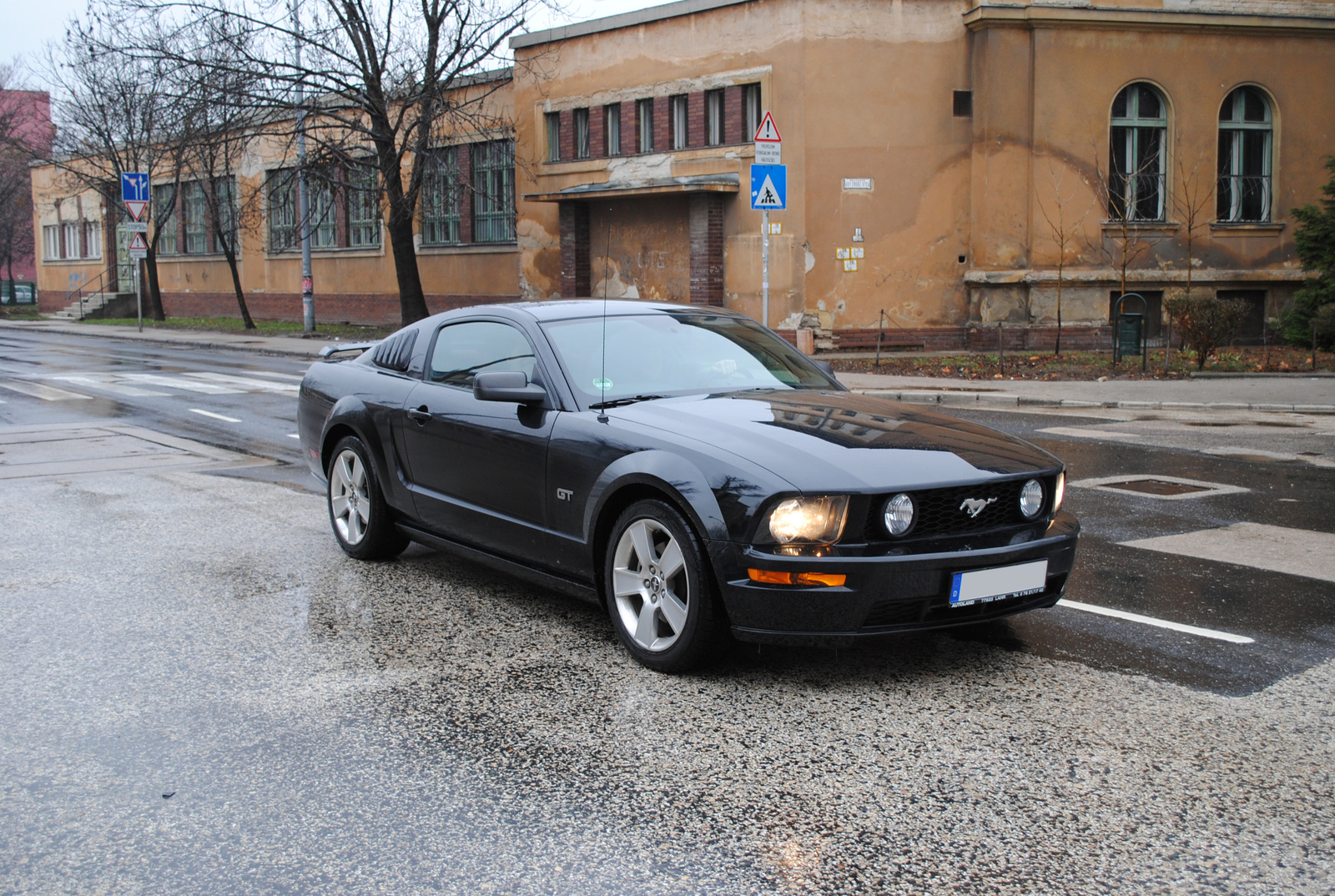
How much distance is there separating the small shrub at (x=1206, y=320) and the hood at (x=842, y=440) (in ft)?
49.3

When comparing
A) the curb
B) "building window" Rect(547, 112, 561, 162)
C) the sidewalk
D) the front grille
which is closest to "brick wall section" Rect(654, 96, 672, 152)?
"building window" Rect(547, 112, 561, 162)

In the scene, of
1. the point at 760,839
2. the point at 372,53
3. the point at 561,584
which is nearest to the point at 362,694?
the point at 561,584

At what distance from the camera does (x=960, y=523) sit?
15.0 ft

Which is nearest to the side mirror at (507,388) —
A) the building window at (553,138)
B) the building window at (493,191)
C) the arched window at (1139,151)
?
the arched window at (1139,151)

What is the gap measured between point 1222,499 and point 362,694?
6597 mm

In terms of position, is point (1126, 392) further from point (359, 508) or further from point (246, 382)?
point (246, 382)

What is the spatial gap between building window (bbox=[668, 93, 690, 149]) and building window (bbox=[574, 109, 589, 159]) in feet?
8.94

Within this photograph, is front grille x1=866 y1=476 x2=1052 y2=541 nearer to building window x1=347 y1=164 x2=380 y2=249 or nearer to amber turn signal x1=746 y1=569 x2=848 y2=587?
amber turn signal x1=746 y1=569 x2=848 y2=587

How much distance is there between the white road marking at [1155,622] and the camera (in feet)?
17.2

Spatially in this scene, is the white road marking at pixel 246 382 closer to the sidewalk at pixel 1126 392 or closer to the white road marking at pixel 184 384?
the white road marking at pixel 184 384

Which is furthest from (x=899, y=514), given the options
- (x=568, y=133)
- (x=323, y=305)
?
(x=323, y=305)

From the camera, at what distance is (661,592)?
4.78m

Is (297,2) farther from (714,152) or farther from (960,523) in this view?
(960,523)

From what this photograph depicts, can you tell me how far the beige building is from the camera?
24453 mm
